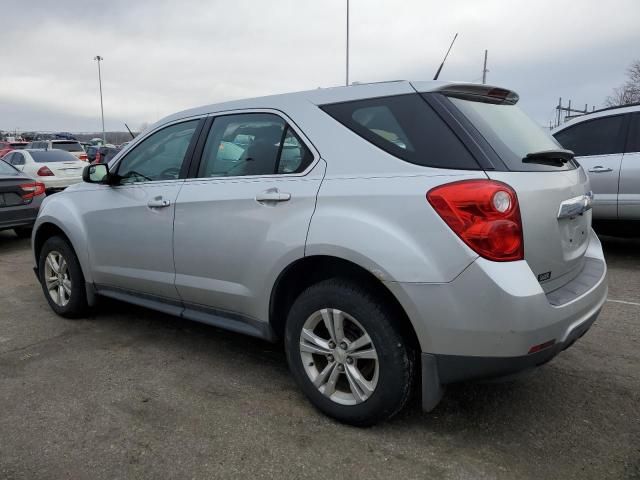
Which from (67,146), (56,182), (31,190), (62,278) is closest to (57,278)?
(62,278)

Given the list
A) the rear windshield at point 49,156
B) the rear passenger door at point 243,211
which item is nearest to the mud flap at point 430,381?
the rear passenger door at point 243,211

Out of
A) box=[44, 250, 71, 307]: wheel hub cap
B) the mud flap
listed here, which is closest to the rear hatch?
the mud flap

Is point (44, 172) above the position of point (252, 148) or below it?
below

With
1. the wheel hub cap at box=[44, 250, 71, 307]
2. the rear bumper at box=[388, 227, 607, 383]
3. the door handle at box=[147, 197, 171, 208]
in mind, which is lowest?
the wheel hub cap at box=[44, 250, 71, 307]

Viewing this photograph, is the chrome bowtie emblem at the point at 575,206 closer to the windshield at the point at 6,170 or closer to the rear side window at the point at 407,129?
the rear side window at the point at 407,129

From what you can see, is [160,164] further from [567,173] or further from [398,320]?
[567,173]

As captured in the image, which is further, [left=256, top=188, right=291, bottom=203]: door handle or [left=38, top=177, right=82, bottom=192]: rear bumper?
[left=38, top=177, right=82, bottom=192]: rear bumper

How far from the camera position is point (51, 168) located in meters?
12.3

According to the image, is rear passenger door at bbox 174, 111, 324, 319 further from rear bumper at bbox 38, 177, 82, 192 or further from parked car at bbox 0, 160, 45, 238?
rear bumper at bbox 38, 177, 82, 192

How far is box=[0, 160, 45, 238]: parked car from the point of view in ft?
25.0

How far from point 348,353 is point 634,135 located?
533cm

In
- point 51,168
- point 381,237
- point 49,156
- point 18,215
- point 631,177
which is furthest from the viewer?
point 49,156

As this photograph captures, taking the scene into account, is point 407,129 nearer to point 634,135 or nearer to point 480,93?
point 480,93

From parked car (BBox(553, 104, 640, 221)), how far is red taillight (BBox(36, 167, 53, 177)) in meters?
11.0
